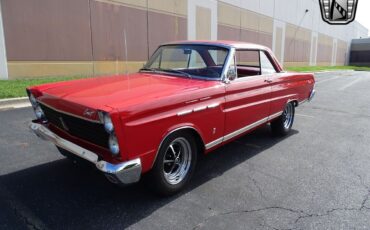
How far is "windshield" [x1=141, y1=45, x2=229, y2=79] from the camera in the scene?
406 centimetres

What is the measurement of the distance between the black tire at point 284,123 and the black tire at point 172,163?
2.64 meters

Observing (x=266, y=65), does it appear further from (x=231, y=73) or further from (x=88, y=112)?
(x=88, y=112)

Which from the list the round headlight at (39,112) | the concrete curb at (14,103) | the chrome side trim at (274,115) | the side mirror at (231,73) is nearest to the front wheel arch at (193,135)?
the side mirror at (231,73)

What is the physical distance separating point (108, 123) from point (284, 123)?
4.10m

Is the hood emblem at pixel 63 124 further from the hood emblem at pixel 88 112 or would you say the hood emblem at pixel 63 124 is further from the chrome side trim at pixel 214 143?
the chrome side trim at pixel 214 143

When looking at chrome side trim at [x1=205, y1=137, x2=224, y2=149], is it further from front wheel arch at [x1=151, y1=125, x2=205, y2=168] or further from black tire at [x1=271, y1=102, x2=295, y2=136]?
black tire at [x1=271, y1=102, x2=295, y2=136]

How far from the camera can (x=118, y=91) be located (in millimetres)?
3156

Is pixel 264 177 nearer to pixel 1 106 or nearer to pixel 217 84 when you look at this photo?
pixel 217 84

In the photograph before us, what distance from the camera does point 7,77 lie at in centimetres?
1138

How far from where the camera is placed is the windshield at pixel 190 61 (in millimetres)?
4058

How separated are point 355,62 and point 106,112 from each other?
72188mm

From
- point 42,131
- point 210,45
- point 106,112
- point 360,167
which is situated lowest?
point 360,167

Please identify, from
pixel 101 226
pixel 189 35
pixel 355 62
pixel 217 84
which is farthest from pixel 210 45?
pixel 355 62

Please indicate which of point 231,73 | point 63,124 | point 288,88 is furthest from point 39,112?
point 288,88
